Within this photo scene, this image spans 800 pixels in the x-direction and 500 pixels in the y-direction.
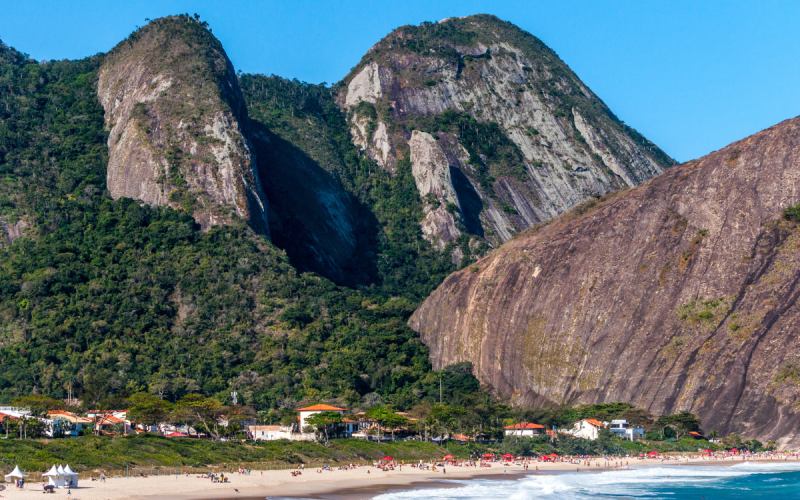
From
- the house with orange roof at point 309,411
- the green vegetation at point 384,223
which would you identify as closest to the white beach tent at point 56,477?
the house with orange roof at point 309,411

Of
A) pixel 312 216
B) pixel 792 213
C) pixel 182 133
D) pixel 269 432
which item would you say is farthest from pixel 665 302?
pixel 312 216

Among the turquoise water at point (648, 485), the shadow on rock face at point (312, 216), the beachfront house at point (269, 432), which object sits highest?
the shadow on rock face at point (312, 216)

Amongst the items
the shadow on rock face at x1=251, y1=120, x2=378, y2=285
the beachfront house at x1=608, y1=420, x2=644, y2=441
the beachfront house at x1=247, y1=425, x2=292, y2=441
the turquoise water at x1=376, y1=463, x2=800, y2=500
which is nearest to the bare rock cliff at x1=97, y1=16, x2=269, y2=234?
the shadow on rock face at x1=251, y1=120, x2=378, y2=285

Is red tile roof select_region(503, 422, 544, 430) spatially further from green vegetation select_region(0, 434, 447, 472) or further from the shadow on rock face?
the shadow on rock face

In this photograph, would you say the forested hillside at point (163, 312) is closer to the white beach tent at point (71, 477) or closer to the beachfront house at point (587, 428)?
the beachfront house at point (587, 428)

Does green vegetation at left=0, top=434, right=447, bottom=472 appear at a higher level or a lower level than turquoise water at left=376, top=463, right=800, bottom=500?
higher
